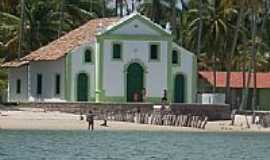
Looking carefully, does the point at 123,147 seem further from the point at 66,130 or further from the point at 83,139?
the point at 66,130

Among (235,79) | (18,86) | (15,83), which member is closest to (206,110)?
(18,86)

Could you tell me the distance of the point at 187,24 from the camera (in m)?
102

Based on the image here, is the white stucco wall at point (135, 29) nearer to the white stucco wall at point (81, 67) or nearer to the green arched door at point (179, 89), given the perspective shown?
the white stucco wall at point (81, 67)

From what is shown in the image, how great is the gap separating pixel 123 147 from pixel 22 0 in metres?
36.0

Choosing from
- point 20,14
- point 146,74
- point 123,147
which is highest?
point 20,14

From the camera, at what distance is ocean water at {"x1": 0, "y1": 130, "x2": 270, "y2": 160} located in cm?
4672

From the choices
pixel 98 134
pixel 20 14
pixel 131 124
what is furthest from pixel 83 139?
pixel 20 14

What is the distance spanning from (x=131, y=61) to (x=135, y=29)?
2561 millimetres

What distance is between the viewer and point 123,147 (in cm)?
5228

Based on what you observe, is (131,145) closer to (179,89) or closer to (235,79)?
(179,89)

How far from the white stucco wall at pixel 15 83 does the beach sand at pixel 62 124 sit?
14.2 m

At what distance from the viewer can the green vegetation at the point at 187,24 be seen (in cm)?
9075

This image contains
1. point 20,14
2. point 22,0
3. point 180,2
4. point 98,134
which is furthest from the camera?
point 180,2

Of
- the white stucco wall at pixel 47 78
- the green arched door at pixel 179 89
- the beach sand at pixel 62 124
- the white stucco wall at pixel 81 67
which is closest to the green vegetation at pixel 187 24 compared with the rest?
the white stucco wall at pixel 47 78
